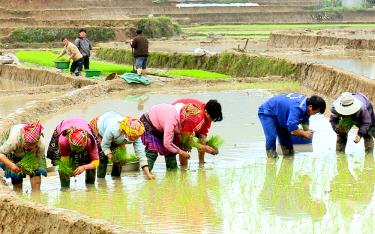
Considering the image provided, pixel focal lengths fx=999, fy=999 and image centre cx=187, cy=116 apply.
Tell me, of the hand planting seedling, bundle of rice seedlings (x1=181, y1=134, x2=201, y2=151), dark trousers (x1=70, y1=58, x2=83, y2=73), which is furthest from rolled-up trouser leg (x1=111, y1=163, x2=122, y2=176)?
dark trousers (x1=70, y1=58, x2=83, y2=73)

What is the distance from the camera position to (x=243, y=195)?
8289mm

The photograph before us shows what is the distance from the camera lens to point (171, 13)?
51.5 metres

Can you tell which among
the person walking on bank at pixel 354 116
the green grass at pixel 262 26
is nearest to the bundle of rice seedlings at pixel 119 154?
the person walking on bank at pixel 354 116

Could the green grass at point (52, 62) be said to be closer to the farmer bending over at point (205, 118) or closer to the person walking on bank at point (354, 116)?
the person walking on bank at point (354, 116)

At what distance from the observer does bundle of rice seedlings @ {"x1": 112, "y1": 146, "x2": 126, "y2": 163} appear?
Answer: 9.08 meters

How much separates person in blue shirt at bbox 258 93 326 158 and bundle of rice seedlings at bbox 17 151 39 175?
2.60m

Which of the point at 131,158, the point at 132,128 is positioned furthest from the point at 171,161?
the point at 132,128

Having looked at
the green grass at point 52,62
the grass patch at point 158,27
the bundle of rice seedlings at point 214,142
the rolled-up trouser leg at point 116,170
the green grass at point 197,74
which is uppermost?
the bundle of rice seedlings at point 214,142

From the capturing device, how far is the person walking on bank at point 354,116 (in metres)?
9.79

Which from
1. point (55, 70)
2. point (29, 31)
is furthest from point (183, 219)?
point (29, 31)

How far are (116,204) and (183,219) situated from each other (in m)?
0.86

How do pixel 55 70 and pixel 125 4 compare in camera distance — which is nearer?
pixel 55 70

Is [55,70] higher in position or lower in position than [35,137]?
lower

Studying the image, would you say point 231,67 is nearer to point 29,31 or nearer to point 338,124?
point 338,124
